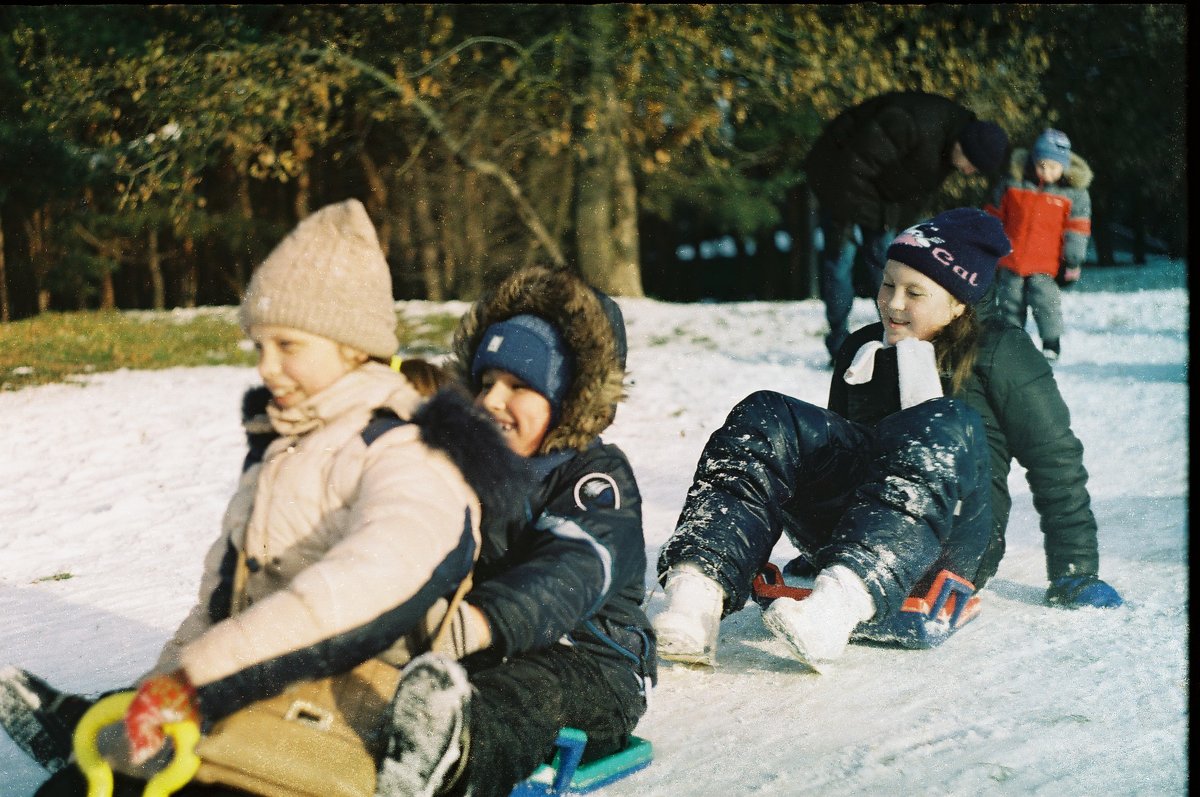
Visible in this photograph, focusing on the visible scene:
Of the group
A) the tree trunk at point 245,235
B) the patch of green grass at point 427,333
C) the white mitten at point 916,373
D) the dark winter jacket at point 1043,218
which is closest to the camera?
A: the white mitten at point 916,373

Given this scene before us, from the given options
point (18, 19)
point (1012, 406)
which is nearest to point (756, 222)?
point (18, 19)

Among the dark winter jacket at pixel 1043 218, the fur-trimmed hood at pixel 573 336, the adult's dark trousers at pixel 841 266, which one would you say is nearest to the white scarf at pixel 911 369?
the fur-trimmed hood at pixel 573 336

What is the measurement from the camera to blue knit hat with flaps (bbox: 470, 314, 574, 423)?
2.53m

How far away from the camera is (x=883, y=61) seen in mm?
13883

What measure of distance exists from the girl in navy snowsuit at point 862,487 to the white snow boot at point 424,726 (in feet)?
3.48

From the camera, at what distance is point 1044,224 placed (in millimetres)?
8180

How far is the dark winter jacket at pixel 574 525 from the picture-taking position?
211 centimetres

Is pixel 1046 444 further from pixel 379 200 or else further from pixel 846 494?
pixel 379 200

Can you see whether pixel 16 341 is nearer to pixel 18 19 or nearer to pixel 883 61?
pixel 18 19

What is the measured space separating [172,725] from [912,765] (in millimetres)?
1400

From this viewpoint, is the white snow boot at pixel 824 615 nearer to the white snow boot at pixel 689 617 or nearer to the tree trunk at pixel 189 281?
the white snow boot at pixel 689 617

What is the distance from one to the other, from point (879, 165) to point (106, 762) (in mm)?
6114

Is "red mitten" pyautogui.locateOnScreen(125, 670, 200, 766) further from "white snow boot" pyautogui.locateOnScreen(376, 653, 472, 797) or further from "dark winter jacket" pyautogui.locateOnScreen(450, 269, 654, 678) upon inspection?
"dark winter jacket" pyautogui.locateOnScreen(450, 269, 654, 678)

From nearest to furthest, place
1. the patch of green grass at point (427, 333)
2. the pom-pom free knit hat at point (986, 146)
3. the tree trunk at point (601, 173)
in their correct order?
the pom-pom free knit hat at point (986, 146) < the patch of green grass at point (427, 333) < the tree trunk at point (601, 173)
